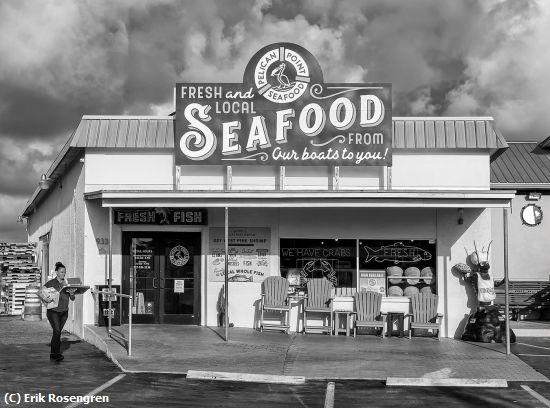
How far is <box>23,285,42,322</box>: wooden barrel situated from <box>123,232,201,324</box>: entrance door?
530cm

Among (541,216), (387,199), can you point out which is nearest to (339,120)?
(387,199)

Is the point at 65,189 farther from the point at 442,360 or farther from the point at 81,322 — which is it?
the point at 442,360

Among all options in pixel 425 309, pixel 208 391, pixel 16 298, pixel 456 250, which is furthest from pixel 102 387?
pixel 16 298

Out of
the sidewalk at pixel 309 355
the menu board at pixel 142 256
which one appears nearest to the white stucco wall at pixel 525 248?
the sidewalk at pixel 309 355

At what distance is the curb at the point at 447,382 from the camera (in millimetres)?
10797

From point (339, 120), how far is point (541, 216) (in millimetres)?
10417

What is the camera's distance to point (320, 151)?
16.7 metres

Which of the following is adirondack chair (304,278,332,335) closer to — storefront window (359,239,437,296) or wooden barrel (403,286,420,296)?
storefront window (359,239,437,296)

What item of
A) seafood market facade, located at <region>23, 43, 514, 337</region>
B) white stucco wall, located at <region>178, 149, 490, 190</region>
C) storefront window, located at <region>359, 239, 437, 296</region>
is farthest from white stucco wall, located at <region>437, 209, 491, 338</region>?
white stucco wall, located at <region>178, 149, 490, 190</region>

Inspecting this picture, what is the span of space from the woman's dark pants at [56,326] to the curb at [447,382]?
18.6 ft

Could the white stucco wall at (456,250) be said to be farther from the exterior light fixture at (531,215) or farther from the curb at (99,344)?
the exterior light fixture at (531,215)

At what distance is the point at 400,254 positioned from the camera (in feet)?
55.8

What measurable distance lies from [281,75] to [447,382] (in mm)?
8385

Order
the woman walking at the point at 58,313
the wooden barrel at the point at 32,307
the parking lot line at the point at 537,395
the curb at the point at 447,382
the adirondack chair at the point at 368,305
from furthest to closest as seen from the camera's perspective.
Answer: the wooden barrel at the point at 32,307, the adirondack chair at the point at 368,305, the woman walking at the point at 58,313, the curb at the point at 447,382, the parking lot line at the point at 537,395
